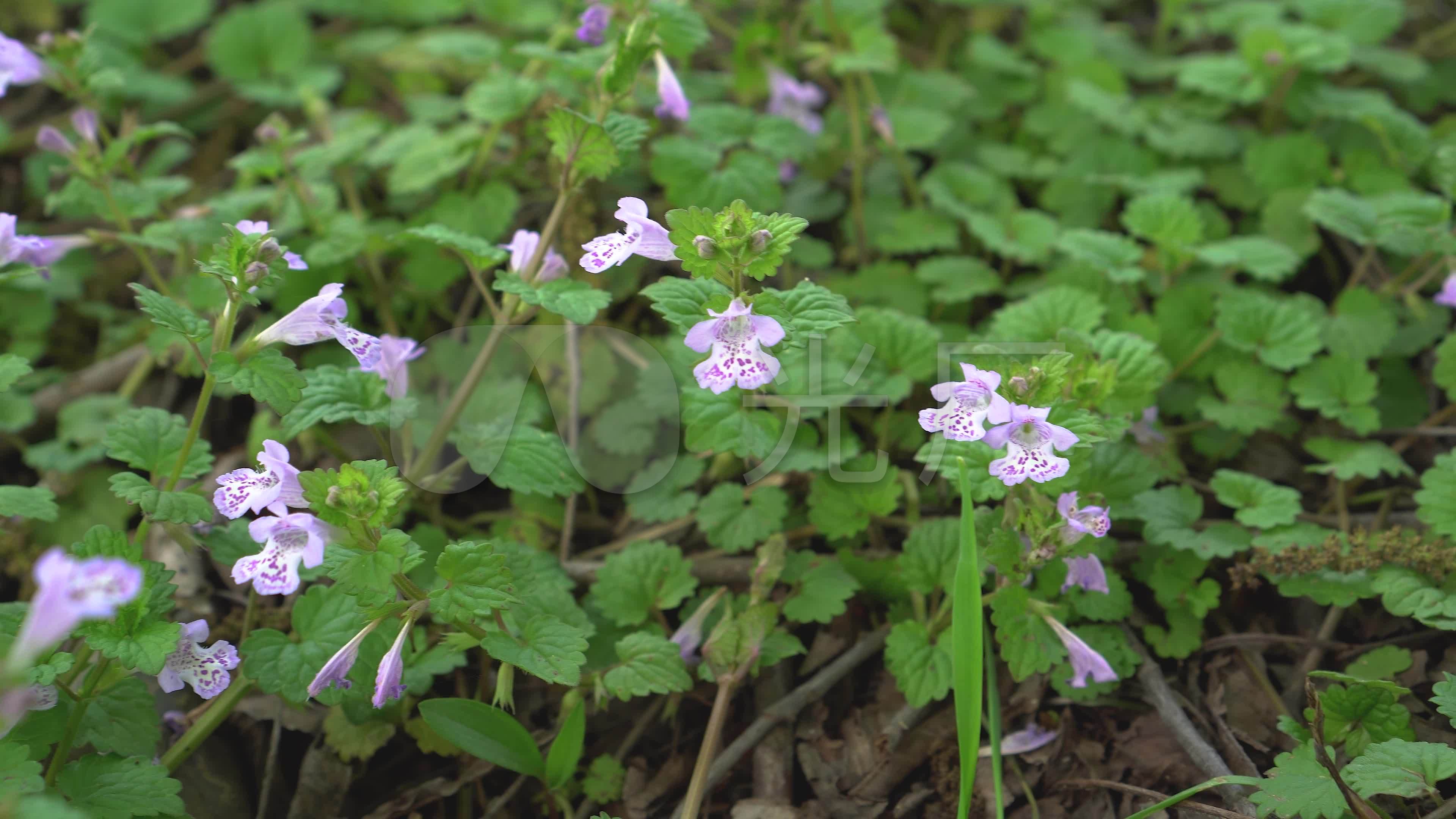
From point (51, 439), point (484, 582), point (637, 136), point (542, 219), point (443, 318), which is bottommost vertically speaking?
point (51, 439)

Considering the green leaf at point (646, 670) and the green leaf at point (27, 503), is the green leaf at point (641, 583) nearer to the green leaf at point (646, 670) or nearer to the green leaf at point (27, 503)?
the green leaf at point (646, 670)

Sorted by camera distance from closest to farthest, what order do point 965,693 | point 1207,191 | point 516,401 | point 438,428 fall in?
1. point 965,693
2. point 438,428
3. point 516,401
4. point 1207,191

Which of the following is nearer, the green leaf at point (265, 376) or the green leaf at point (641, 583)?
the green leaf at point (265, 376)

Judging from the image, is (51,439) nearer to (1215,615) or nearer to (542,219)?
(542,219)

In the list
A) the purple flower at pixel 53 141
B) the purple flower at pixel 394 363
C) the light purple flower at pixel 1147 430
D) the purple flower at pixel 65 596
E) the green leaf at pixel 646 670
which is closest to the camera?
the purple flower at pixel 65 596

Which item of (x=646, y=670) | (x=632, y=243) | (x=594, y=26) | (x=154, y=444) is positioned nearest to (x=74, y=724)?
(x=154, y=444)

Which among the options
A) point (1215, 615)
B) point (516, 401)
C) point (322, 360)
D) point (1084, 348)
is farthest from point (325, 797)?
point (1215, 615)

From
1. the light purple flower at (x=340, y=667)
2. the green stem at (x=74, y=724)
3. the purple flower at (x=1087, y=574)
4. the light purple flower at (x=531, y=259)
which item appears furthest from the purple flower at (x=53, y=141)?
the purple flower at (x=1087, y=574)
